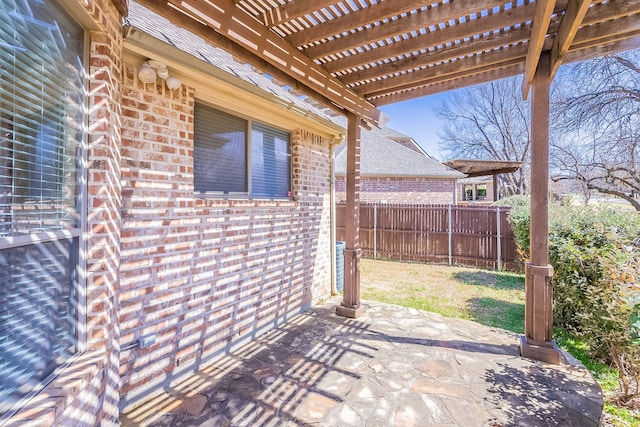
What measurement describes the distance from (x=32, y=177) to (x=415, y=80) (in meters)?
3.93

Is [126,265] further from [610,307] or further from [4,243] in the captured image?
[610,307]

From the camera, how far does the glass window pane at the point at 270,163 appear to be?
409 cm

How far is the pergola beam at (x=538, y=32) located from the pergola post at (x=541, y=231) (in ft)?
0.56

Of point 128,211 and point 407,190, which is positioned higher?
point 407,190

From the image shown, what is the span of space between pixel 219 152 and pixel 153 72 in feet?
3.50

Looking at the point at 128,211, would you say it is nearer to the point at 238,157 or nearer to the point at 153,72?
the point at 153,72

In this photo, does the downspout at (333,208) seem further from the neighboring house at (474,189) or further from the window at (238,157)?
the neighboring house at (474,189)

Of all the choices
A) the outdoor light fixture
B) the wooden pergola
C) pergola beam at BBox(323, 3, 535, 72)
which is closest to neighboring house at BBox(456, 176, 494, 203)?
the wooden pergola

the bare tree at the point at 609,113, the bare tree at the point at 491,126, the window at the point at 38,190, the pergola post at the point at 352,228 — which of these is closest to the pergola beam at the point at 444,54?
the pergola post at the point at 352,228

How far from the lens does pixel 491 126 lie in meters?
22.2

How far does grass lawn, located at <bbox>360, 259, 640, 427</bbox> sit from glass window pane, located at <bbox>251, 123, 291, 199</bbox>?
284 centimetres

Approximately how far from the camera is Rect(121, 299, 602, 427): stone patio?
8.29ft

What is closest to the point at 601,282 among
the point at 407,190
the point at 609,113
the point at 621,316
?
the point at 621,316

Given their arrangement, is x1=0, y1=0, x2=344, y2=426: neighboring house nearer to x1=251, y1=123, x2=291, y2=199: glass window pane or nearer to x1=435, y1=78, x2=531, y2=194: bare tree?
x1=251, y1=123, x2=291, y2=199: glass window pane
